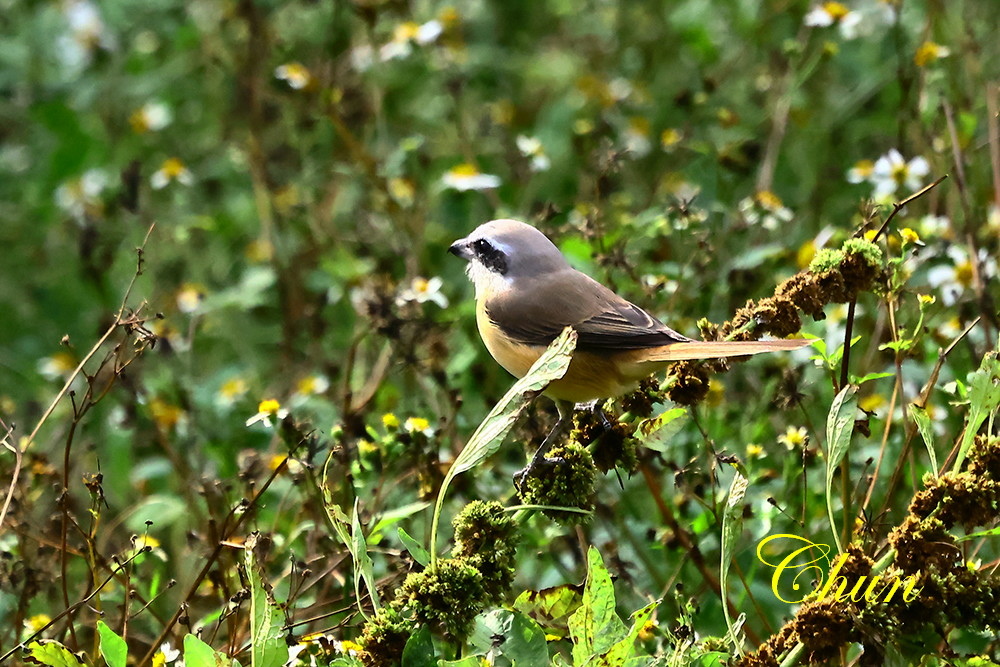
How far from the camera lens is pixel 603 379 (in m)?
2.60

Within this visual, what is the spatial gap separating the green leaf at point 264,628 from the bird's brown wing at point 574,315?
1068mm

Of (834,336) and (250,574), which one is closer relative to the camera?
(250,574)

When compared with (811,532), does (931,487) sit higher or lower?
higher

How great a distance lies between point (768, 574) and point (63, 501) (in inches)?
69.0

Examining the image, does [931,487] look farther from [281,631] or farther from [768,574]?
[768,574]

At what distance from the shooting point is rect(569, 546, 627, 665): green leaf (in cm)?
183

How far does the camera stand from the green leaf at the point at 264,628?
180 cm

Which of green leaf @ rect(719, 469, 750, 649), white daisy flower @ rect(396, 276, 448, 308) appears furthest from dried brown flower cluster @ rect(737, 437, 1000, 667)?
white daisy flower @ rect(396, 276, 448, 308)

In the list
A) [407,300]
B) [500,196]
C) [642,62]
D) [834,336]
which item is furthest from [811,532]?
[642,62]

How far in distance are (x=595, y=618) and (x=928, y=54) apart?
2.93m

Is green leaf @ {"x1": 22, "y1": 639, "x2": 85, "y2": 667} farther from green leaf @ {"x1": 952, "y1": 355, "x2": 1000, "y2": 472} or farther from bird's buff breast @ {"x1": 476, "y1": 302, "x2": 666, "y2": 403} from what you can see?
green leaf @ {"x1": 952, "y1": 355, "x2": 1000, "y2": 472}

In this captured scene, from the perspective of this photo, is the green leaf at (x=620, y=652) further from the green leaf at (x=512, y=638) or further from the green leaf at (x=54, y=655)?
the green leaf at (x=54, y=655)

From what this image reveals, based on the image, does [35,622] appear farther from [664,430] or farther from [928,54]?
[928,54]

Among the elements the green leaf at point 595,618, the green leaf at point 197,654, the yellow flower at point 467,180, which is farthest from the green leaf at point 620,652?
the yellow flower at point 467,180
